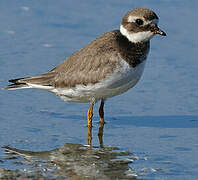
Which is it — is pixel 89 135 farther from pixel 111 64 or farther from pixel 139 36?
pixel 139 36

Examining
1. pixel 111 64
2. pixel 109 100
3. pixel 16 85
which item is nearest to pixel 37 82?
pixel 16 85

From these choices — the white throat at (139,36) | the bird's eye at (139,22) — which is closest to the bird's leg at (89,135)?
the white throat at (139,36)

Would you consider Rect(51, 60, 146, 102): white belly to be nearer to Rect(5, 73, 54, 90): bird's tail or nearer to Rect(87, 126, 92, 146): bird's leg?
Rect(5, 73, 54, 90): bird's tail

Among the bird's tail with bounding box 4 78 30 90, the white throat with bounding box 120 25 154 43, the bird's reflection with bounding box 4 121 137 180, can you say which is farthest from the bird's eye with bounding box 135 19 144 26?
the bird's tail with bounding box 4 78 30 90

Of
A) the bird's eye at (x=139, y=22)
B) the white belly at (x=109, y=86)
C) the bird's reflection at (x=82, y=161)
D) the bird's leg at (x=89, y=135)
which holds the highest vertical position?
the bird's eye at (x=139, y=22)

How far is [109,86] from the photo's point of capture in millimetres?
A: 8609

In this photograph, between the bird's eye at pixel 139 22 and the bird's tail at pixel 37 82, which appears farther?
the bird's tail at pixel 37 82

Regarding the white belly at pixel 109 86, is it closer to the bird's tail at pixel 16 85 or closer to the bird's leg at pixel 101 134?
the bird's leg at pixel 101 134

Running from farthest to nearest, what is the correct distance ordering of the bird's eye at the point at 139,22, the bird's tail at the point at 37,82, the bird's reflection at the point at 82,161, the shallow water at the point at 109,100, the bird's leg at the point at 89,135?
the bird's tail at the point at 37,82
the bird's eye at the point at 139,22
the bird's leg at the point at 89,135
the shallow water at the point at 109,100
the bird's reflection at the point at 82,161

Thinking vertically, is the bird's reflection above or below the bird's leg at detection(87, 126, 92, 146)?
below

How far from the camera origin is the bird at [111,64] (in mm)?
8562

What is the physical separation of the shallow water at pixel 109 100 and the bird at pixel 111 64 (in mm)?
621

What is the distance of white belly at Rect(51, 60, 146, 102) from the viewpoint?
8.53m

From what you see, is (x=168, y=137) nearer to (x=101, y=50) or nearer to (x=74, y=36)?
(x=101, y=50)
